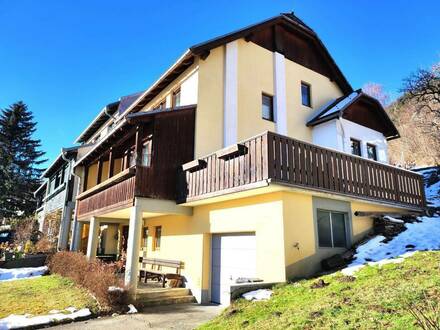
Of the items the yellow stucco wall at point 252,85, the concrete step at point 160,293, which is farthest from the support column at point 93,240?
the yellow stucco wall at point 252,85

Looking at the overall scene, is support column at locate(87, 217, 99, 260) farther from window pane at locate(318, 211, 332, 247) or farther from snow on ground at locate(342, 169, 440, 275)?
snow on ground at locate(342, 169, 440, 275)

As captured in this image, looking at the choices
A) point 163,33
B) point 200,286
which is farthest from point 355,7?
point 200,286

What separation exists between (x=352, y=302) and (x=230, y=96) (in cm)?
967

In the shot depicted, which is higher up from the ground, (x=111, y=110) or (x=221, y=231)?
(x=111, y=110)

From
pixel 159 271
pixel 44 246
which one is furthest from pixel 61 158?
pixel 159 271

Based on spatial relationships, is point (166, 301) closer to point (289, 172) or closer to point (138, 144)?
point (138, 144)

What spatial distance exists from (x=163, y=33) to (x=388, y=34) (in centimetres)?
1521

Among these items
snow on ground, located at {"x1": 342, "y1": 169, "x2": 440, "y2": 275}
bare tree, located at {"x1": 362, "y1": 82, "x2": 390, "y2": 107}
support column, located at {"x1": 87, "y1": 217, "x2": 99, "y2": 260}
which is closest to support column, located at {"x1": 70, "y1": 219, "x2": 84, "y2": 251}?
support column, located at {"x1": 87, "y1": 217, "x2": 99, "y2": 260}

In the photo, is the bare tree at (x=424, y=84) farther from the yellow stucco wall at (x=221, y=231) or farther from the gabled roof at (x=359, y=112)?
the yellow stucco wall at (x=221, y=231)

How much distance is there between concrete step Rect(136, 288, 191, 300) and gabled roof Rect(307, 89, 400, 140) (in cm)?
1003

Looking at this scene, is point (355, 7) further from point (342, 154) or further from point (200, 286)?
point (200, 286)

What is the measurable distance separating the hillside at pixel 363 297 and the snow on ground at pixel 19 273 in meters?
13.3

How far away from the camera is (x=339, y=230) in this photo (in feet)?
38.1

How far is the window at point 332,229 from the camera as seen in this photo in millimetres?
10957
